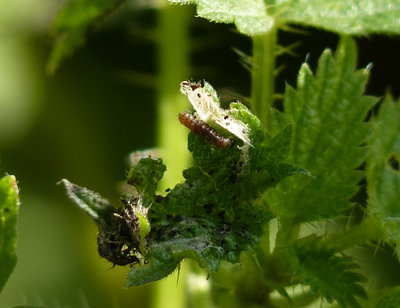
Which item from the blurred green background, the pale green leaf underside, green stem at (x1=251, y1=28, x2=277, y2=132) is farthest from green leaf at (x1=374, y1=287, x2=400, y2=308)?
the blurred green background

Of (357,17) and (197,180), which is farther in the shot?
(357,17)

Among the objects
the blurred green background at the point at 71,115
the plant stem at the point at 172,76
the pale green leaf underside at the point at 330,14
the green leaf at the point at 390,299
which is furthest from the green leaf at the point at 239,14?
the blurred green background at the point at 71,115

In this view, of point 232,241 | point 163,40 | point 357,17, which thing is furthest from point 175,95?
point 232,241

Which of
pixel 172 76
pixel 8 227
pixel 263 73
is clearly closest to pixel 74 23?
pixel 172 76

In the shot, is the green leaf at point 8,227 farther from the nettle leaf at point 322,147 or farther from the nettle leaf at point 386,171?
the nettle leaf at point 386,171

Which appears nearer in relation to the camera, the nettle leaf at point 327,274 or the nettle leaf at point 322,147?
the nettle leaf at point 327,274

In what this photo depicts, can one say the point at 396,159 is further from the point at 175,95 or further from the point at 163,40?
the point at 163,40
